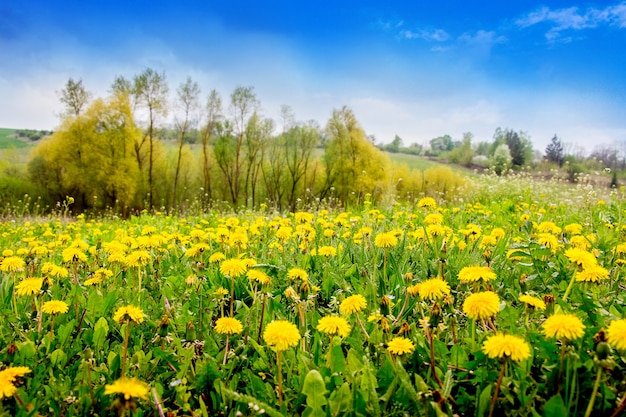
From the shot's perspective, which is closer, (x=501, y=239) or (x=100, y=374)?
(x=100, y=374)

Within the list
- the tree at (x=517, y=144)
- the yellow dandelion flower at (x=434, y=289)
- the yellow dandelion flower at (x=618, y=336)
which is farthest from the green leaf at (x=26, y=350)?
the tree at (x=517, y=144)

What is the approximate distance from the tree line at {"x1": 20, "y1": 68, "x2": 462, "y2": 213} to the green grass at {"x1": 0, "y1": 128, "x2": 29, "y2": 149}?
5369 cm

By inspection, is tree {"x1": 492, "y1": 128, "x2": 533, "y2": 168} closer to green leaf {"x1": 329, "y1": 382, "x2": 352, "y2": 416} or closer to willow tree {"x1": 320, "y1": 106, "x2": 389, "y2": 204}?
willow tree {"x1": 320, "y1": 106, "x2": 389, "y2": 204}

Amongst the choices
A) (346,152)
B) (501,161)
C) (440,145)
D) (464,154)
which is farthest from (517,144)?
(346,152)

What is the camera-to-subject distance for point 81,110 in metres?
29.8

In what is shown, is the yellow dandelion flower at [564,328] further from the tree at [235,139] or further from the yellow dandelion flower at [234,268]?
the tree at [235,139]

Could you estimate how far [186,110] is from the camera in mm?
33344

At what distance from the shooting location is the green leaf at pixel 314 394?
1263 mm

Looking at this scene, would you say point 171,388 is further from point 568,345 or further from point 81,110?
point 81,110

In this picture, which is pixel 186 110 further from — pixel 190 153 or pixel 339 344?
pixel 339 344

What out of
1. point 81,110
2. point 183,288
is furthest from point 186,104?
point 183,288

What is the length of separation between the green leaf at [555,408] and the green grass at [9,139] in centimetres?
9200

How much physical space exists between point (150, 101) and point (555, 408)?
114 feet

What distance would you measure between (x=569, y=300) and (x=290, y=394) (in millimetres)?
1623
